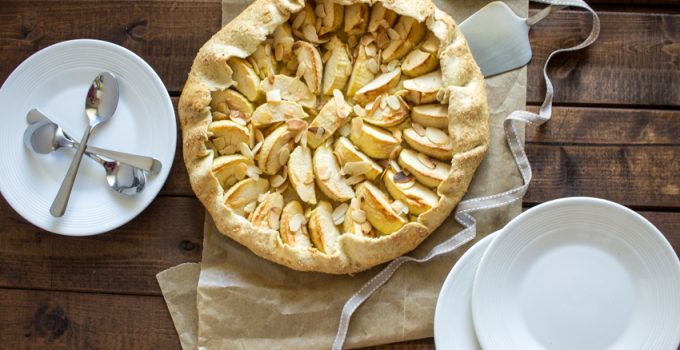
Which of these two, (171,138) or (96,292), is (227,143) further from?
(96,292)

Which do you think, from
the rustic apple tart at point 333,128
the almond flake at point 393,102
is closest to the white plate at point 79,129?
the rustic apple tart at point 333,128

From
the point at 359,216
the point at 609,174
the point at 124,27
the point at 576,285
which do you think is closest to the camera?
the point at 576,285

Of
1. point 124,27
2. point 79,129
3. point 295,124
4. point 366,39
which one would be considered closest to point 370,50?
point 366,39

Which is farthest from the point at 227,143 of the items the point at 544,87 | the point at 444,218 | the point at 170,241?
the point at 544,87

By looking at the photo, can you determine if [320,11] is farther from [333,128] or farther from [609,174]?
[609,174]

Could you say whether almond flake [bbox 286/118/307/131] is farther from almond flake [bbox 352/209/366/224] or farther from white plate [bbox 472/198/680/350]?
white plate [bbox 472/198/680/350]

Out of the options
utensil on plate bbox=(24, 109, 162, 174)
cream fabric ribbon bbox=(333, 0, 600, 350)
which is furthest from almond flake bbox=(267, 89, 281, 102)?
cream fabric ribbon bbox=(333, 0, 600, 350)
